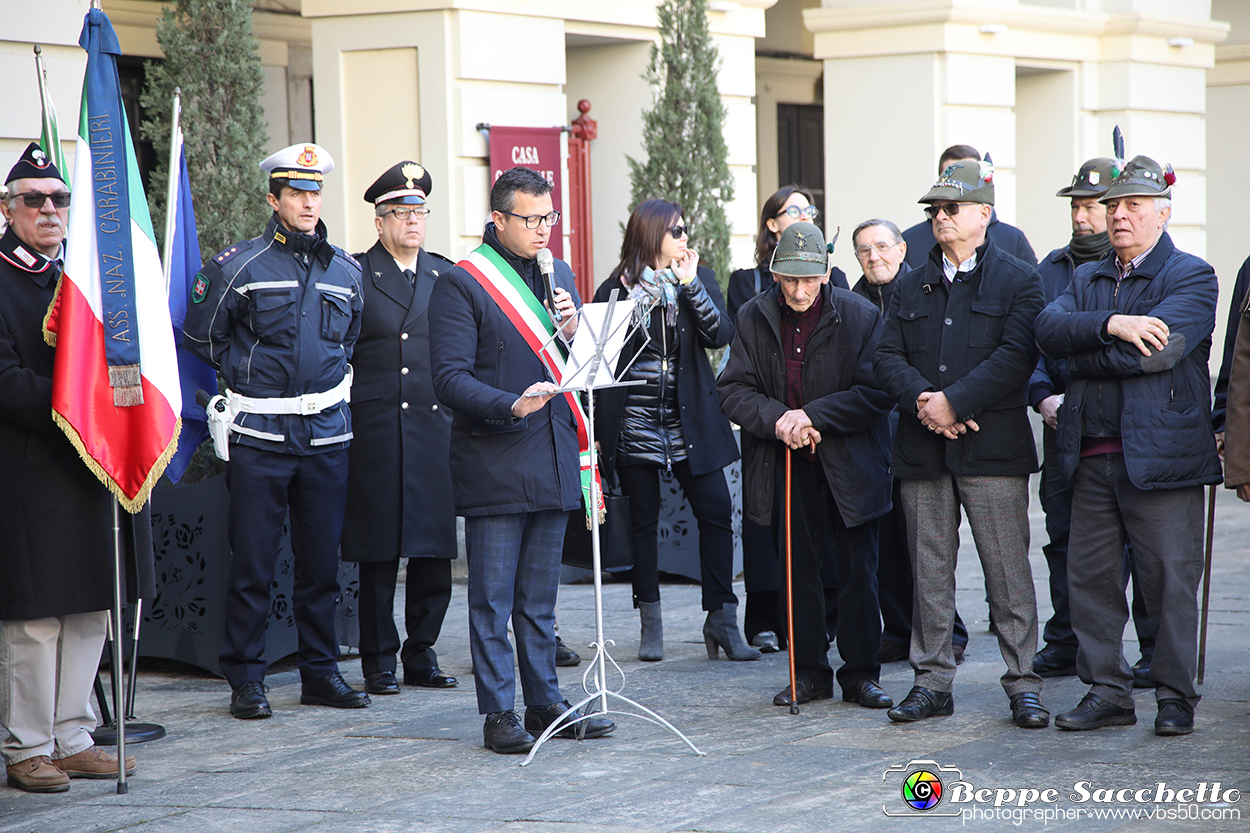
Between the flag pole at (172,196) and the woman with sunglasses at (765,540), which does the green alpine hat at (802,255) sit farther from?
the flag pole at (172,196)

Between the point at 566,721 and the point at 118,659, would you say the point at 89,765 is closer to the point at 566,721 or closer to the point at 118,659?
the point at 118,659

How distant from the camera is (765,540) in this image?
22.7 ft

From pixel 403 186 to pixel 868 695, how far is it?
2842 millimetres

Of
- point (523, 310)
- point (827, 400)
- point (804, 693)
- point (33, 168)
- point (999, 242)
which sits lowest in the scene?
point (804, 693)

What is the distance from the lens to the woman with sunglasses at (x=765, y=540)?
693 centimetres

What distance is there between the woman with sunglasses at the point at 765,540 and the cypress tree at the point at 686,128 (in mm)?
2996

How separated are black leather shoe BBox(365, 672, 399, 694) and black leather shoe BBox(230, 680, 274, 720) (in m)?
0.49

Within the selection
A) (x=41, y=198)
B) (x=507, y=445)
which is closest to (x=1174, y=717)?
(x=507, y=445)

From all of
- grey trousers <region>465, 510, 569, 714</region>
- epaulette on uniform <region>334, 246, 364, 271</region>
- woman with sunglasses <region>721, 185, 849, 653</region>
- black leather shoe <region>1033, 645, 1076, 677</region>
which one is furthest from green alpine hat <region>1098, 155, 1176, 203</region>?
epaulette on uniform <region>334, 246, 364, 271</region>

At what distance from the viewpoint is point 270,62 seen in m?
10.6

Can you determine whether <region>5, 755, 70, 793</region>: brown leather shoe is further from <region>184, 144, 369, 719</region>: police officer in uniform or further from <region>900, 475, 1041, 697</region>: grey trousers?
<region>900, 475, 1041, 697</region>: grey trousers

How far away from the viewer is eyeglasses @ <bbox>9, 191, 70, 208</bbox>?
202 inches

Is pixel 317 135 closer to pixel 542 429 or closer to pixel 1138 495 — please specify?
pixel 542 429

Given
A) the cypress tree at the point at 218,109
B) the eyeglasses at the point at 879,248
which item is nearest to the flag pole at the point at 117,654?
the cypress tree at the point at 218,109
